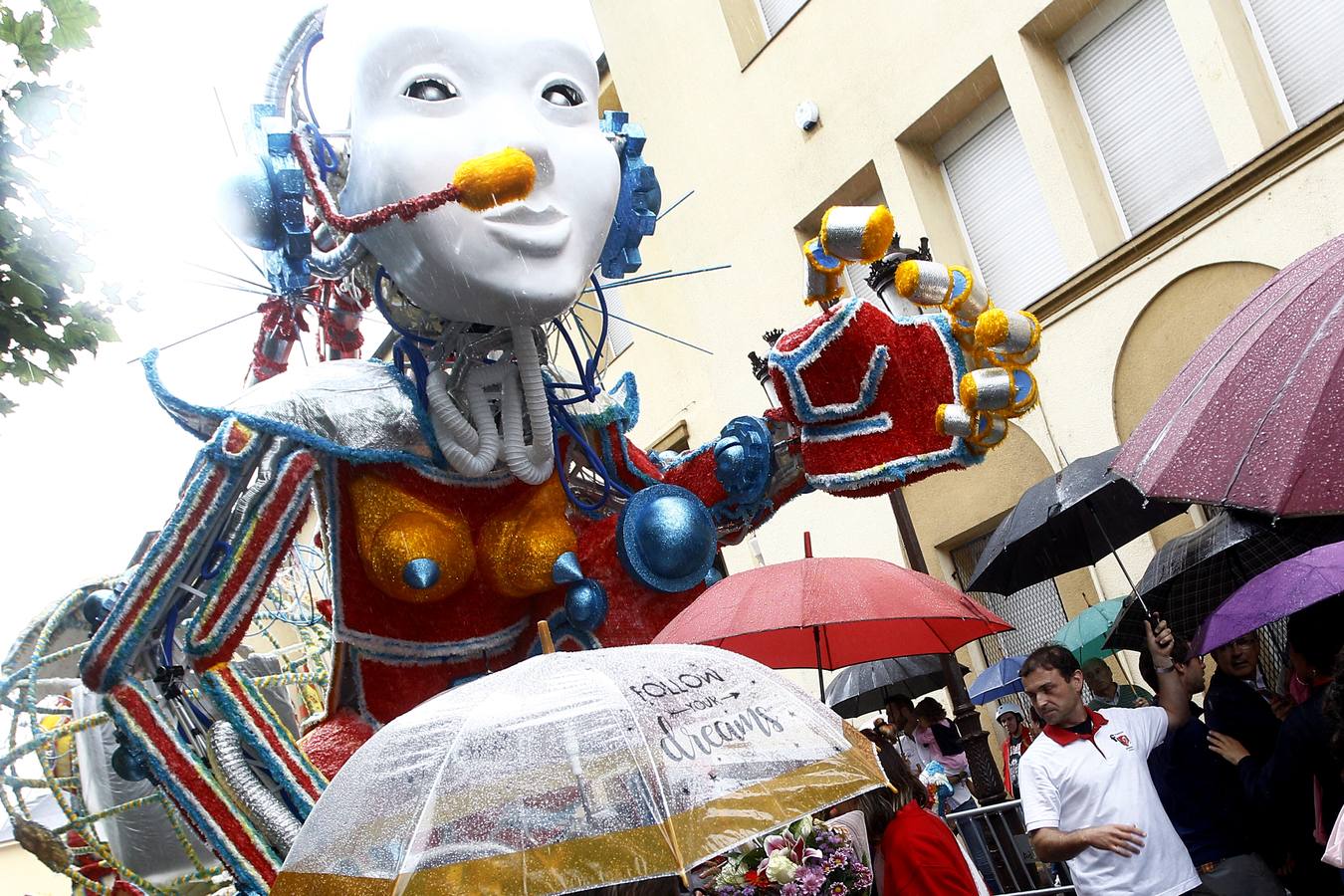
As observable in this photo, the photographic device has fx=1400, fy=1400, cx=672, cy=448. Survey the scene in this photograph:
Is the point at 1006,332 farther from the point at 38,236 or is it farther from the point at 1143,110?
the point at 1143,110

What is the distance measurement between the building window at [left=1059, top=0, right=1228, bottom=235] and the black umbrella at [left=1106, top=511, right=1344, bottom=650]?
3854mm

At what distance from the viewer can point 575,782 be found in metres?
2.30

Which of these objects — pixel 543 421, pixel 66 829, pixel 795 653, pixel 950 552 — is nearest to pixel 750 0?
pixel 950 552

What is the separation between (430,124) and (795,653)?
2.59m

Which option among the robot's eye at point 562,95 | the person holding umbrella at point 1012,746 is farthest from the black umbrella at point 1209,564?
the robot's eye at point 562,95

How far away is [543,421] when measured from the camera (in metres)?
4.19

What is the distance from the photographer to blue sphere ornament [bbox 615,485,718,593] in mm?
4277

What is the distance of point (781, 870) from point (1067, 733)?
131cm

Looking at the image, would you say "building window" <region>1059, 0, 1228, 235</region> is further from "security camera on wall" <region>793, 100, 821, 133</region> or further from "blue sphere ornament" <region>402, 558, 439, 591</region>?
"blue sphere ornament" <region>402, 558, 439, 591</region>

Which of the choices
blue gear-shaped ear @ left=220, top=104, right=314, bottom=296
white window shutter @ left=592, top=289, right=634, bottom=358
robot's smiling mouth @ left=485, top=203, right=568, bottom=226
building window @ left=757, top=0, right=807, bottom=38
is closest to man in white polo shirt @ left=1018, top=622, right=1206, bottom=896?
robot's smiling mouth @ left=485, top=203, right=568, bottom=226

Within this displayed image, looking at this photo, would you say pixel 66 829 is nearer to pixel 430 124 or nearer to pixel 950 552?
pixel 430 124

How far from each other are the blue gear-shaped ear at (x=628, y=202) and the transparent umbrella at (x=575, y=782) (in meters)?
2.13

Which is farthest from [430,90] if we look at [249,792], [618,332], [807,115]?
[618,332]

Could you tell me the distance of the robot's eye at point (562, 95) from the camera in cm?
413
